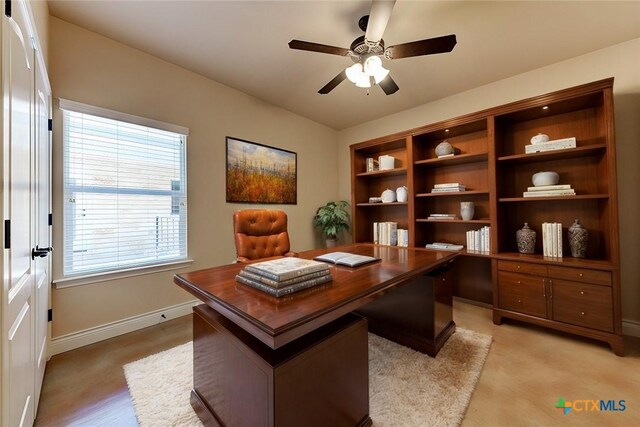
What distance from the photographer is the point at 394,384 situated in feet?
5.19

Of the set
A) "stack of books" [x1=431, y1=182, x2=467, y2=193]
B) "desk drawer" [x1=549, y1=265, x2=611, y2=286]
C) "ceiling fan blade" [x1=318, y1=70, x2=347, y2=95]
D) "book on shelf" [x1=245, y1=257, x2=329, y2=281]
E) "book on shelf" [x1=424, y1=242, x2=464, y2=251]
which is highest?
"ceiling fan blade" [x1=318, y1=70, x2=347, y2=95]

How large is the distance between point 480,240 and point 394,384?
1892mm

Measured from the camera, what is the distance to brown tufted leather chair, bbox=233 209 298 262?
2.29 metres

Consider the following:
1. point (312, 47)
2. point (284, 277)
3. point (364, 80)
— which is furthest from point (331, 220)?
point (284, 277)

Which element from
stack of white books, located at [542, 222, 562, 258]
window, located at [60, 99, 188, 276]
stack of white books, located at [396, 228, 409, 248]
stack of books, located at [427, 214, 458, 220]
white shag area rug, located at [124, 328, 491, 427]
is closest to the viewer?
white shag area rug, located at [124, 328, 491, 427]

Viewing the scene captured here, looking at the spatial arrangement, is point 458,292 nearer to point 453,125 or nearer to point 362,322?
point 453,125

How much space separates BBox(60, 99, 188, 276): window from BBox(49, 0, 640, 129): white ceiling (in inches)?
29.1

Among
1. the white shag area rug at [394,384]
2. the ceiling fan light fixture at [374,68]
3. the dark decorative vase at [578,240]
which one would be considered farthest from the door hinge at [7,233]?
the dark decorative vase at [578,240]

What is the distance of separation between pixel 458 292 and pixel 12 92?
395 centimetres

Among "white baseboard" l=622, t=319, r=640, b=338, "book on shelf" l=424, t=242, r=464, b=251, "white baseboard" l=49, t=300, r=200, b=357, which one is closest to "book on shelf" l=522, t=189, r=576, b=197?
"book on shelf" l=424, t=242, r=464, b=251

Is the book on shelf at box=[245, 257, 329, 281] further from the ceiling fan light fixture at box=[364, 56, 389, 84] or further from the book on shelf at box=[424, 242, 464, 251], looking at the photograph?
the book on shelf at box=[424, 242, 464, 251]

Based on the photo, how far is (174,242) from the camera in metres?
2.63

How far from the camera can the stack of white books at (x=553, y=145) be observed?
221cm

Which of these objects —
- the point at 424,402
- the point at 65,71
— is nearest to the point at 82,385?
the point at 424,402
